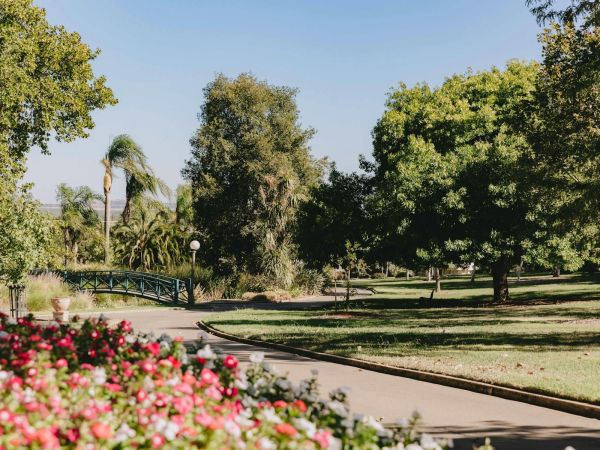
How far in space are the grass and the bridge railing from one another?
0.59 meters

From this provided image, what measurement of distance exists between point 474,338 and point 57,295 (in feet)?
69.6

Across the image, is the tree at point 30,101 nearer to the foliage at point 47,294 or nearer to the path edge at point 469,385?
the foliage at point 47,294

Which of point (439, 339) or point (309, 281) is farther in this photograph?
point (309, 281)

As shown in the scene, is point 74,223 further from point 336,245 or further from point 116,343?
point 116,343

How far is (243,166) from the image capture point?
46.1 meters

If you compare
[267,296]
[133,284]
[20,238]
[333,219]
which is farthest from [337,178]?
[20,238]

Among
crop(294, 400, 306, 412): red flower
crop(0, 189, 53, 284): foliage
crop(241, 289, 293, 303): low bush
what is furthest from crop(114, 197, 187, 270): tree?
crop(294, 400, 306, 412): red flower

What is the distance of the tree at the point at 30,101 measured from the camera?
22764mm

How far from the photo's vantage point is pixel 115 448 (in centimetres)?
366

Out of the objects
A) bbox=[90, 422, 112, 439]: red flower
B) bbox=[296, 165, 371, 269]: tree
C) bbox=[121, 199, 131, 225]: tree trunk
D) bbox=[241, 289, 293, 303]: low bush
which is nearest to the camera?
bbox=[90, 422, 112, 439]: red flower

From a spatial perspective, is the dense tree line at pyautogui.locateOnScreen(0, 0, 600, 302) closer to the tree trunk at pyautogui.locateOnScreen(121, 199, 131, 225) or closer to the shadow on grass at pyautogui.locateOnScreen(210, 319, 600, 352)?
the tree trunk at pyautogui.locateOnScreen(121, 199, 131, 225)

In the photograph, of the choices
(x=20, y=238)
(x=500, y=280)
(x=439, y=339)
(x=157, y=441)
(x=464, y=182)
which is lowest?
(x=439, y=339)

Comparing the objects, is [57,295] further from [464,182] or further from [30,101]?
[464,182]

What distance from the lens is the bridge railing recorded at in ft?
115
